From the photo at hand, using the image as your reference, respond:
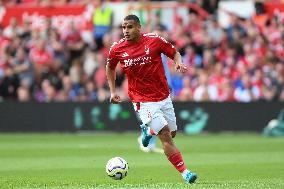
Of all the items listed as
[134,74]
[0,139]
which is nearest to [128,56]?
[134,74]

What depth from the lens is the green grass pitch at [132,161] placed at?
11805mm

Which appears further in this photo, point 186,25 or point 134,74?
point 186,25

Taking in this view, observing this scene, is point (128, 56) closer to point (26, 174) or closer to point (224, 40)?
point (26, 174)

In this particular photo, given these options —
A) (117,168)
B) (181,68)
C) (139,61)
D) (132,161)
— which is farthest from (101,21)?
(181,68)

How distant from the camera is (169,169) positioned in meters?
14.2

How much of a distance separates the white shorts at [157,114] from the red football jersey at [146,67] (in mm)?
70

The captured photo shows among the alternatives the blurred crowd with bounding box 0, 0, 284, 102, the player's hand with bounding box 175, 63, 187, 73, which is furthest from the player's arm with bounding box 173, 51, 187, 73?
the blurred crowd with bounding box 0, 0, 284, 102

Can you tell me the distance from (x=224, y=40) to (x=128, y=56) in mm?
13287

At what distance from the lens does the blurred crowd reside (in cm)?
2364

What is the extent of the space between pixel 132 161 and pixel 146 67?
13.4 feet

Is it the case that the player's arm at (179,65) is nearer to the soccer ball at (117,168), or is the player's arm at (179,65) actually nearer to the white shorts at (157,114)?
the white shorts at (157,114)

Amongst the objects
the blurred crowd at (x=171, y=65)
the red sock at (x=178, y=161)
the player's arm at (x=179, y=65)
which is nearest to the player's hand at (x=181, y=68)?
the player's arm at (x=179, y=65)

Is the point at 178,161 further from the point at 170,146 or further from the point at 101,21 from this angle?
the point at 101,21

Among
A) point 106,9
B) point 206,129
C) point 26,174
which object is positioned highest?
point 106,9
